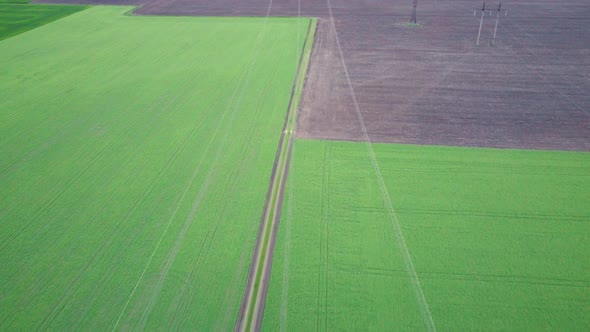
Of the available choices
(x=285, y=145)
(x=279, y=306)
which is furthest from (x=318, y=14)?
(x=279, y=306)

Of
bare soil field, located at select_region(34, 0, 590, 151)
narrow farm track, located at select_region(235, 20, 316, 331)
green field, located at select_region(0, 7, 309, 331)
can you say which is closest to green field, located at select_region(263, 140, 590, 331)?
narrow farm track, located at select_region(235, 20, 316, 331)

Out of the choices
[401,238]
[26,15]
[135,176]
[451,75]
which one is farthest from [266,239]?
[26,15]

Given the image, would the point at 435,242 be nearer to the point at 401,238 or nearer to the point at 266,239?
the point at 401,238

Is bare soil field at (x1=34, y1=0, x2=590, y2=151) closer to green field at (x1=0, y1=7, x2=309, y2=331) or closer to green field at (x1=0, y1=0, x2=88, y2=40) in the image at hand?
green field at (x1=0, y1=7, x2=309, y2=331)

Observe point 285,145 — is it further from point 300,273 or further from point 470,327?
point 470,327

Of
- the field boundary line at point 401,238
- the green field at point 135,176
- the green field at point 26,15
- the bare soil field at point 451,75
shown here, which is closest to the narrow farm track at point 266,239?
the green field at point 135,176
